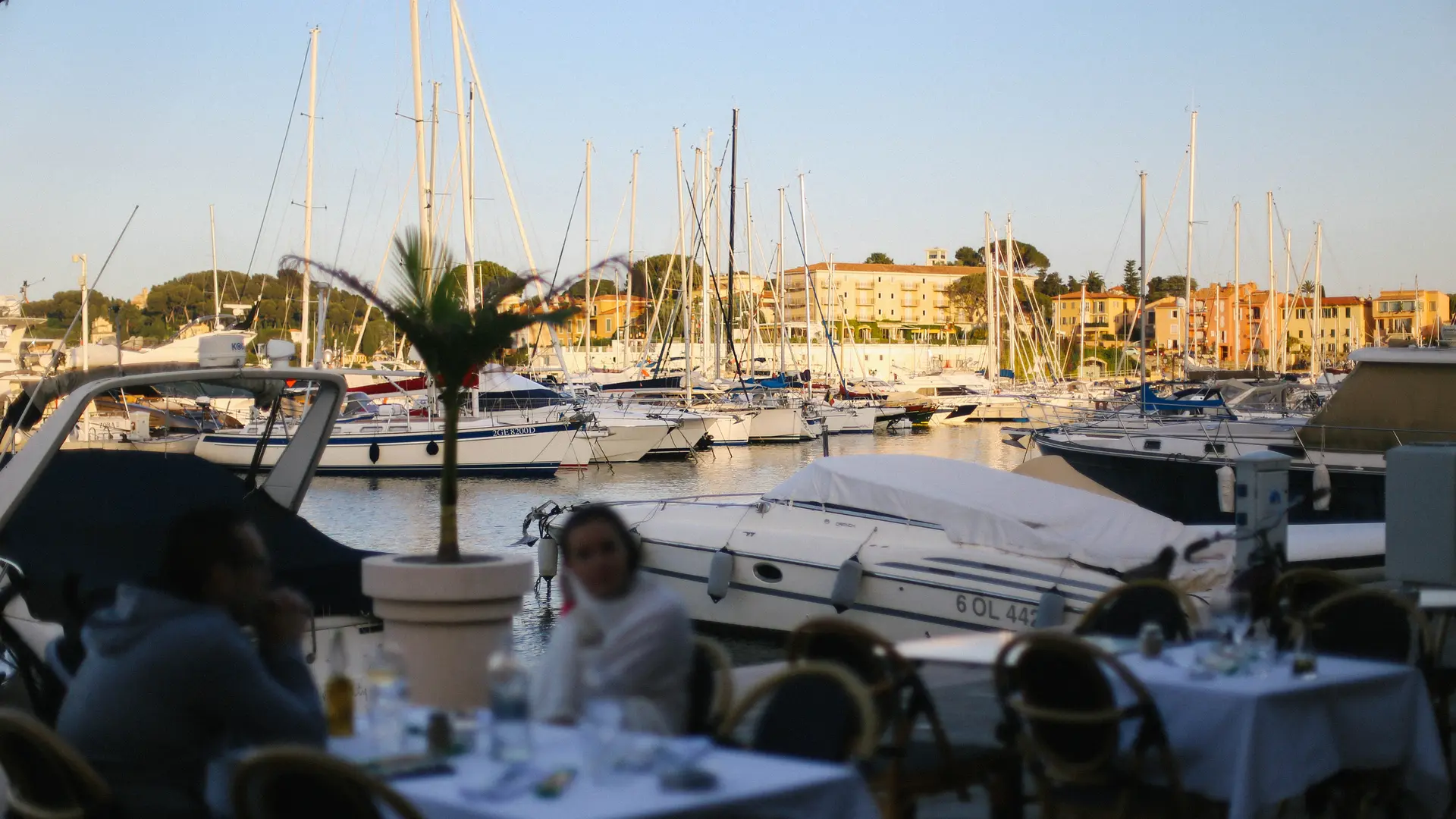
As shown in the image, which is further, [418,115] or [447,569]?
[418,115]

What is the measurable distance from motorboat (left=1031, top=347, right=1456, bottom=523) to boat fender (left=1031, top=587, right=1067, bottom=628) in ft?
12.9

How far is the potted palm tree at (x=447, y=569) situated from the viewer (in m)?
6.82

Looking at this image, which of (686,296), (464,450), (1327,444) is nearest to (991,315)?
(686,296)

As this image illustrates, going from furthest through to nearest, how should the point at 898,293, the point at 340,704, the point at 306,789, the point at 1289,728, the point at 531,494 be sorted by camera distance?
the point at 898,293 → the point at 531,494 → the point at 1289,728 → the point at 340,704 → the point at 306,789

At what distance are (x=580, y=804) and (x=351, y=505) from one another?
29.5 metres

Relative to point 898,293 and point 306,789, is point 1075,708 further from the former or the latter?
point 898,293

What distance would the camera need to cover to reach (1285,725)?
5.08m

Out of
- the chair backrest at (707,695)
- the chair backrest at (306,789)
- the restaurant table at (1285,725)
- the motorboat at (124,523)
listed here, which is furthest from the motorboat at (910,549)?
the chair backrest at (306,789)

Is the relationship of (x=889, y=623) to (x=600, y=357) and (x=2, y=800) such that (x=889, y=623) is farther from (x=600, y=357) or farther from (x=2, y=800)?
(x=600, y=357)

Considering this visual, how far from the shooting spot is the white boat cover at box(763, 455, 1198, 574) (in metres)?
12.1

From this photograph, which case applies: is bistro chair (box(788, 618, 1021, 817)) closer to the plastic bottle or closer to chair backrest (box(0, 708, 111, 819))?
the plastic bottle

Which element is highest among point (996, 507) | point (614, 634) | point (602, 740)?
point (614, 634)

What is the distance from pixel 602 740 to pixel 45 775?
1406 mm

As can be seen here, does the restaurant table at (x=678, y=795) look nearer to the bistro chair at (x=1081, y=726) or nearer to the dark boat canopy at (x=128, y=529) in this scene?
the bistro chair at (x=1081, y=726)
